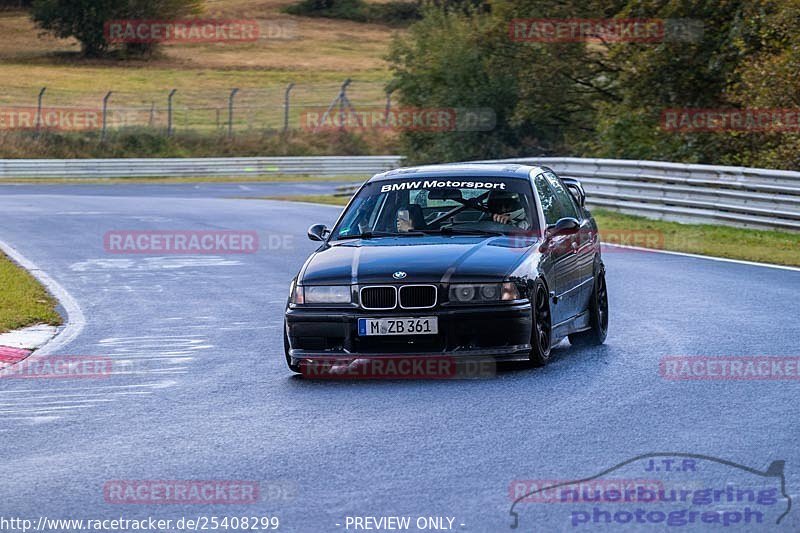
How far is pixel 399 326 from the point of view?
956cm

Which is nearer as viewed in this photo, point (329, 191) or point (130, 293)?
point (130, 293)

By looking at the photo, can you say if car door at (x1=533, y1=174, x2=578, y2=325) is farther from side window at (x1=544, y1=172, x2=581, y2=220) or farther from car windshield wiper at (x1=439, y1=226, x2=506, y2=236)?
car windshield wiper at (x1=439, y1=226, x2=506, y2=236)

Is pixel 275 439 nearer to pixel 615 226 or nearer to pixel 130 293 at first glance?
pixel 130 293

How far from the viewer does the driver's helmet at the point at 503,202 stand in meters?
10.9

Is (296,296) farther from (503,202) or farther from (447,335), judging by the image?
(503,202)

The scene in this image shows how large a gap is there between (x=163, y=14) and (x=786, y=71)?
6415 centimetres

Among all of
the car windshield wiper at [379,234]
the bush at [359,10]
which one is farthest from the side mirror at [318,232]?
the bush at [359,10]

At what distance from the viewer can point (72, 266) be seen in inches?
753

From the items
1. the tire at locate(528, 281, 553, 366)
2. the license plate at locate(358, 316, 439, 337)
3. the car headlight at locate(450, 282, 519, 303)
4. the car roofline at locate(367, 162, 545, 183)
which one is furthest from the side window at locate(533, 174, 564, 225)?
the license plate at locate(358, 316, 439, 337)

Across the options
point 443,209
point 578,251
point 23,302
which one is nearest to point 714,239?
point 578,251

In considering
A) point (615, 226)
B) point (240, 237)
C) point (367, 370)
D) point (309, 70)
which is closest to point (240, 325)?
point (367, 370)

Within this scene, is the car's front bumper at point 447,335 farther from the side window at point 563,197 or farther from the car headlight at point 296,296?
the side window at point 563,197

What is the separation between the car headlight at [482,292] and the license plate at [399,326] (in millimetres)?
225

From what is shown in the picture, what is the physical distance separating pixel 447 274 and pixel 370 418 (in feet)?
4.88
